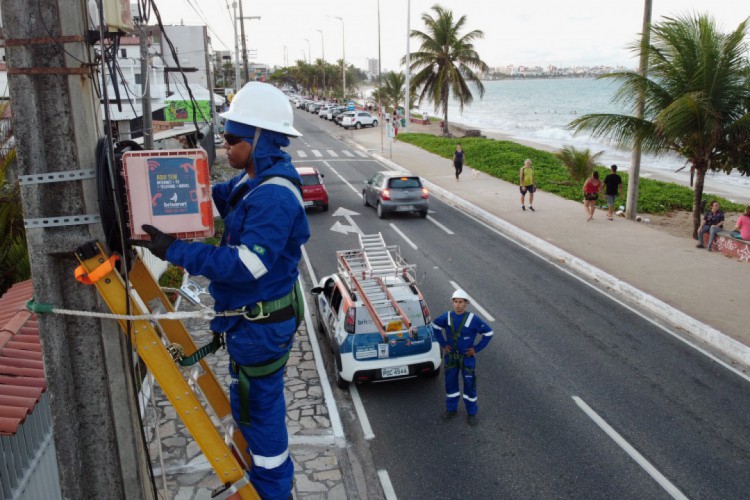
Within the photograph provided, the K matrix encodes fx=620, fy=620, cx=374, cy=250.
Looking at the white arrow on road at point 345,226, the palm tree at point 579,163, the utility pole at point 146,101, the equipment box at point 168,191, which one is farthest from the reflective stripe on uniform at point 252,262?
the palm tree at point 579,163

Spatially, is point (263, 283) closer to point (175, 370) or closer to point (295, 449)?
point (175, 370)

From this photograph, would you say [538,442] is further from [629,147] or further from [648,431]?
[629,147]

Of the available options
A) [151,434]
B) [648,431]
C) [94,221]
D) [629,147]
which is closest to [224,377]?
[151,434]

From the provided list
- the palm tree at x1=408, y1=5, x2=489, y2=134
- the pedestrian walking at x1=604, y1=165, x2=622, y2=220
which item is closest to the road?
the pedestrian walking at x1=604, y1=165, x2=622, y2=220

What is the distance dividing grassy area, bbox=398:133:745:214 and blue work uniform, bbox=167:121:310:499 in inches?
824

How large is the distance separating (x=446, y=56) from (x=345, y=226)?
26224 millimetres

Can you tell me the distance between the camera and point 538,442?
7.89 meters

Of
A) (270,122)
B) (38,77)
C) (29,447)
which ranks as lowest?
(29,447)

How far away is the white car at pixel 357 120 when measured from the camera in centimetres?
5659

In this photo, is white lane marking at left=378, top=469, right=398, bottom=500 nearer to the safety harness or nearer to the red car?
the safety harness

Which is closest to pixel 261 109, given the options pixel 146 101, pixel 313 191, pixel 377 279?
pixel 377 279

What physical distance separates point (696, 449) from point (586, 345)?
318cm

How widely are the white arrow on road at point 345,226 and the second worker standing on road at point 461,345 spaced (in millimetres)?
10878

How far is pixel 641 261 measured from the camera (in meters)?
15.7
